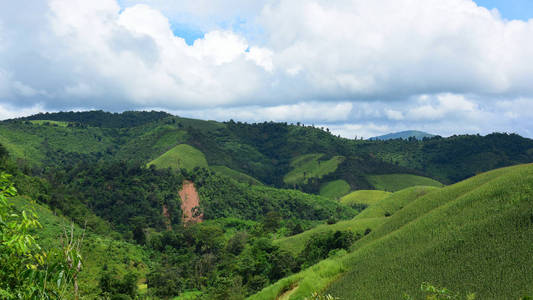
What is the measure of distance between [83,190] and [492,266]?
145 m

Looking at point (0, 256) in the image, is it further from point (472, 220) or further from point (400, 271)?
point (472, 220)

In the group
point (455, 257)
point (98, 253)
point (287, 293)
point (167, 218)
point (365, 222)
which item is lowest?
point (167, 218)

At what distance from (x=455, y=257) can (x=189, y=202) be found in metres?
135

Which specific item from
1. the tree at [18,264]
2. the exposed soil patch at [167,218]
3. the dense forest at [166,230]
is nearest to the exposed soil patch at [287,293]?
the dense forest at [166,230]

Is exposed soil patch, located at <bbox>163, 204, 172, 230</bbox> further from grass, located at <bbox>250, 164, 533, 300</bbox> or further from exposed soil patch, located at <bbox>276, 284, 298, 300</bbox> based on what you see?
exposed soil patch, located at <bbox>276, 284, 298, 300</bbox>

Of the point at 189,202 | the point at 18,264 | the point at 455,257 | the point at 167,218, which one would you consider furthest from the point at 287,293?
the point at 189,202

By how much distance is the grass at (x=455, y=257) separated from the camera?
68.0ft

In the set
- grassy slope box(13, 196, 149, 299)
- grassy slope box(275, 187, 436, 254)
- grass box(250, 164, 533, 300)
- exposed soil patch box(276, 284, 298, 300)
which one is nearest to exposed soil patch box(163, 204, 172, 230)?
grassy slope box(13, 196, 149, 299)

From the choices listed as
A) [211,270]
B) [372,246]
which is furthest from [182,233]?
[372,246]

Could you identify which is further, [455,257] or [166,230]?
[166,230]

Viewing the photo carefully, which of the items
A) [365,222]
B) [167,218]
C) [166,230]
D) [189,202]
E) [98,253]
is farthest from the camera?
[189,202]

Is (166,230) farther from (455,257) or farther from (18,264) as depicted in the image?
(18,264)

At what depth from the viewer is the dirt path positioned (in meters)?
144

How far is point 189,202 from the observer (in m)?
151
